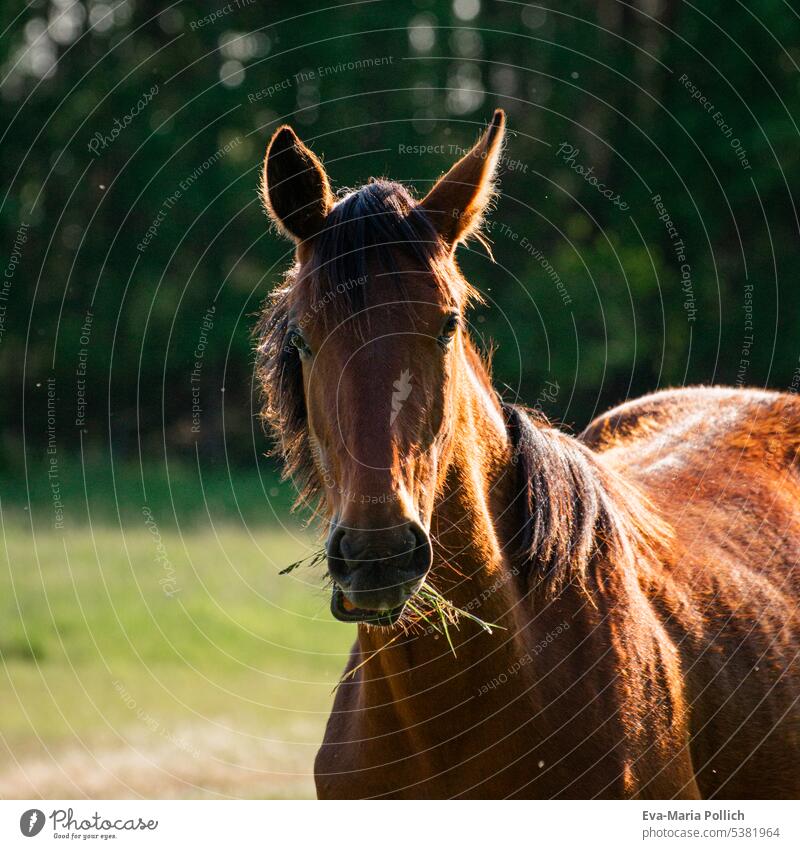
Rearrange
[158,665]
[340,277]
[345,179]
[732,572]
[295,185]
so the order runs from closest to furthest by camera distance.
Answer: [340,277] → [295,185] → [732,572] → [158,665] → [345,179]

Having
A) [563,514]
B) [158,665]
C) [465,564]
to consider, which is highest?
[158,665]

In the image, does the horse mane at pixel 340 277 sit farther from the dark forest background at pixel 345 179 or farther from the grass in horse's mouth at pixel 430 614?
the dark forest background at pixel 345 179

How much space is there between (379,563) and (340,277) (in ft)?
3.54

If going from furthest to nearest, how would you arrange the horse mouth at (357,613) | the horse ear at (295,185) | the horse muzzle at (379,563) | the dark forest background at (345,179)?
the dark forest background at (345,179)
the horse ear at (295,185)
the horse mouth at (357,613)
the horse muzzle at (379,563)

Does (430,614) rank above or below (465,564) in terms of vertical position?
below

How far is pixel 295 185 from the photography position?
12.7 feet

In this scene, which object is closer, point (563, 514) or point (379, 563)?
point (379, 563)

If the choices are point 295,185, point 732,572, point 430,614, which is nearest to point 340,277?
point 295,185

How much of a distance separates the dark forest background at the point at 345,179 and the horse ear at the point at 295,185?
14560mm

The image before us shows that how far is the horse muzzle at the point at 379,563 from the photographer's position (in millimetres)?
2996

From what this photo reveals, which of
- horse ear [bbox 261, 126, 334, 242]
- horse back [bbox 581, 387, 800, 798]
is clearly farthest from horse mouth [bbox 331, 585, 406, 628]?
horse back [bbox 581, 387, 800, 798]

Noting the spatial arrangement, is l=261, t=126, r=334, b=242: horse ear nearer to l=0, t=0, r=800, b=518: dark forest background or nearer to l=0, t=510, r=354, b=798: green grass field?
l=0, t=510, r=354, b=798: green grass field
